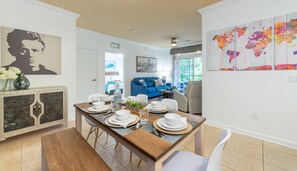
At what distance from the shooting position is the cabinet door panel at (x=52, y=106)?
2412mm

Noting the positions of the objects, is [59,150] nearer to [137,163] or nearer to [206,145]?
[137,163]

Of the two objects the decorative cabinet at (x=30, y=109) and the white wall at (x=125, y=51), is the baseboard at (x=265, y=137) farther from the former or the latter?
the white wall at (x=125, y=51)

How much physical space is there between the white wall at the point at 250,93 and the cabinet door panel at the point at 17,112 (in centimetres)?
336

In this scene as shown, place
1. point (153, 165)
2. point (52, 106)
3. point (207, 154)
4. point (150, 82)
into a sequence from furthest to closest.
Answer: point (150, 82) → point (52, 106) → point (207, 154) → point (153, 165)

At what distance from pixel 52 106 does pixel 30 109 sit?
0.32 m

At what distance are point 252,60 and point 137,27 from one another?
3036mm

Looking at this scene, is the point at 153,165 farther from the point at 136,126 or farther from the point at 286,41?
the point at 286,41

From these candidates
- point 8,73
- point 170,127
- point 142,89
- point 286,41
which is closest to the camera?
point 170,127

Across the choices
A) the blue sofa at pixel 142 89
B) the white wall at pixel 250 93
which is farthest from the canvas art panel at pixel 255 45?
the blue sofa at pixel 142 89

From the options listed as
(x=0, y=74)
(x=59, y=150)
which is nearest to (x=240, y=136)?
(x=59, y=150)

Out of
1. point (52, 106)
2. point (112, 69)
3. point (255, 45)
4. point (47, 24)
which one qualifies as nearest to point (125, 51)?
point (112, 69)

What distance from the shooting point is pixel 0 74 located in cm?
208

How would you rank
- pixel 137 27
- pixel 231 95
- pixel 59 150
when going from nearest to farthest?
pixel 59 150 < pixel 231 95 < pixel 137 27

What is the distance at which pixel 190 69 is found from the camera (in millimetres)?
7094
